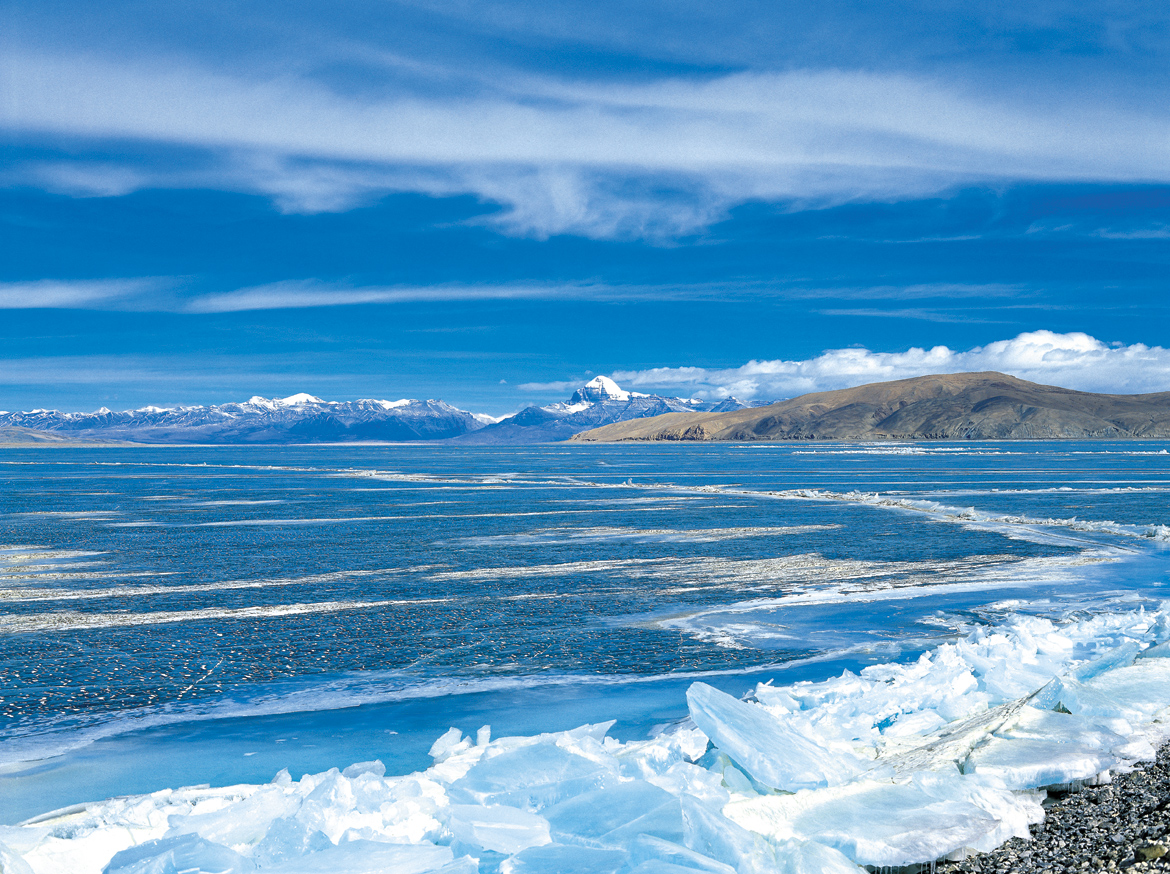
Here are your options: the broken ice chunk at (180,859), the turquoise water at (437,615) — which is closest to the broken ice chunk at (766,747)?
the turquoise water at (437,615)

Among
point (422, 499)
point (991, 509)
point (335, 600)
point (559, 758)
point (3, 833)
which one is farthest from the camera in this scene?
point (422, 499)

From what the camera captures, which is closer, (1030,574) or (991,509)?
(1030,574)

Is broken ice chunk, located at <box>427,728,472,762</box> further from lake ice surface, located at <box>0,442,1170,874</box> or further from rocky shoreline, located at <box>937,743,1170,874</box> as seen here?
rocky shoreline, located at <box>937,743,1170,874</box>

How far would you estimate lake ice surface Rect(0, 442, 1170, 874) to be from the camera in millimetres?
7039

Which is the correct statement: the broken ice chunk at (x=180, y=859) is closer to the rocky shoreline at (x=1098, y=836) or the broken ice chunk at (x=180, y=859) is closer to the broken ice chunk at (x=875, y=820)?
the broken ice chunk at (x=875, y=820)

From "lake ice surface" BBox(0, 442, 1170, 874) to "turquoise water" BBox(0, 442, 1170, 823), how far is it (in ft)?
0.27

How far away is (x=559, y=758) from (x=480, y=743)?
5.33 ft

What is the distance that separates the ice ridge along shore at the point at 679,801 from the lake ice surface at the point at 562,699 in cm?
3

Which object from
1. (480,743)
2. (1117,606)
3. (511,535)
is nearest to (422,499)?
(511,535)

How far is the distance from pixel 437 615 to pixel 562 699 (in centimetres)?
604

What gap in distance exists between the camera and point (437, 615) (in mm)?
17344

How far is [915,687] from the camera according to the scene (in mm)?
11258

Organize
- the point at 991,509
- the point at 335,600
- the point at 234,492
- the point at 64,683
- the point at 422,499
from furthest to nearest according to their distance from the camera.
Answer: the point at 234,492
the point at 422,499
the point at 991,509
the point at 335,600
the point at 64,683

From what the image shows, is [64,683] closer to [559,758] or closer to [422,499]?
[559,758]
